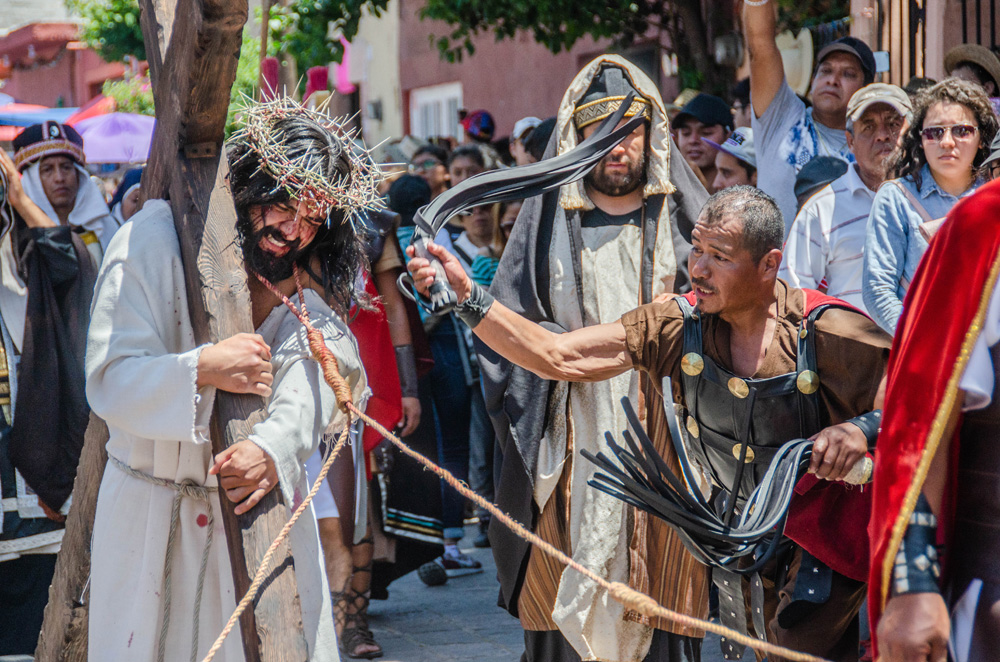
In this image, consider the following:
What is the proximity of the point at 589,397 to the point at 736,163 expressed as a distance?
2133 mm

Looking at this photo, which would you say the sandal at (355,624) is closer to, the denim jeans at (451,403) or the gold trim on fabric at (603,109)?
the denim jeans at (451,403)

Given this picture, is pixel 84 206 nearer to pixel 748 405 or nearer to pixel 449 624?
pixel 449 624

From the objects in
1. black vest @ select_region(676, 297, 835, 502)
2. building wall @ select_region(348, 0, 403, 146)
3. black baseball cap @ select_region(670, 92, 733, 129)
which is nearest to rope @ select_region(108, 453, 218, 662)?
black vest @ select_region(676, 297, 835, 502)

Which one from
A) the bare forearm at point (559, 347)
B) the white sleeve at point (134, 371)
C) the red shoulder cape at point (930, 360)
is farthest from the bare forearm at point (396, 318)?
the red shoulder cape at point (930, 360)

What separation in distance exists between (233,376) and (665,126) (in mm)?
2271

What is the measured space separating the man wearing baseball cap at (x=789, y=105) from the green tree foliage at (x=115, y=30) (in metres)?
11.6

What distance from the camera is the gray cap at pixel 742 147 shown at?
5711 millimetres

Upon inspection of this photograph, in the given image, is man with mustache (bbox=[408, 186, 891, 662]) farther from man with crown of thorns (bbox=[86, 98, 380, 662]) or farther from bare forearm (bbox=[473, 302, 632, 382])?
man with crown of thorns (bbox=[86, 98, 380, 662])

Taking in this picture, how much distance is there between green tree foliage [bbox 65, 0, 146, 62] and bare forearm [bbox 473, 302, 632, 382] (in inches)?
513

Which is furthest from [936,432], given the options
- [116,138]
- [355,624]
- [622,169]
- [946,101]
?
[116,138]

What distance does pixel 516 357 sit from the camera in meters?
3.46

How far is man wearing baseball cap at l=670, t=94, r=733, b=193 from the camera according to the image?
253 inches

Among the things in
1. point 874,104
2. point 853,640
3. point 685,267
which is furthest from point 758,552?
point 874,104

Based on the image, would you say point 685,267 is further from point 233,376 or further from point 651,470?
point 233,376
